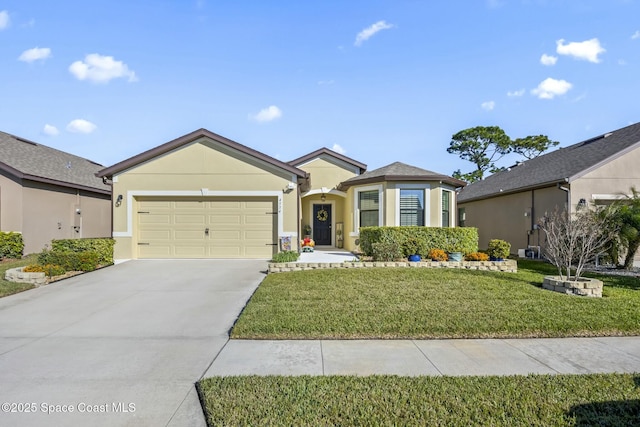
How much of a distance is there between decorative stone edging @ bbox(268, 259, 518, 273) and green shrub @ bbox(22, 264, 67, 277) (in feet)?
17.8

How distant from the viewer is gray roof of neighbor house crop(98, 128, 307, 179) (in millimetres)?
12594

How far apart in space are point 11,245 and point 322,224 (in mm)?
12302

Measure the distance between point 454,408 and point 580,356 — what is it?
7.85 ft

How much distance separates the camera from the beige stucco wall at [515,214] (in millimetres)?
13953

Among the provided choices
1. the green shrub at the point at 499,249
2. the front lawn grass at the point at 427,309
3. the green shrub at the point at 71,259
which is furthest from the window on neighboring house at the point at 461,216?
the green shrub at the point at 71,259

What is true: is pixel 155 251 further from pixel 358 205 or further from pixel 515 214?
pixel 515 214

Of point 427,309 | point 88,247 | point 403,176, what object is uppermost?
point 403,176

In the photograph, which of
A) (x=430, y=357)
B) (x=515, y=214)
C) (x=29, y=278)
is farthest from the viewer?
(x=515, y=214)

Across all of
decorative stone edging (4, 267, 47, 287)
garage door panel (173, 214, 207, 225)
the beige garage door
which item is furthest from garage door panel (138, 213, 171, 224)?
decorative stone edging (4, 267, 47, 287)

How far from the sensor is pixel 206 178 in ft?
42.0

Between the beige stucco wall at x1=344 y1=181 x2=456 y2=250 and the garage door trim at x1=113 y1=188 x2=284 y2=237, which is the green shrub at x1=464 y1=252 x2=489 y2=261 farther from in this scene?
the garage door trim at x1=113 y1=188 x2=284 y2=237

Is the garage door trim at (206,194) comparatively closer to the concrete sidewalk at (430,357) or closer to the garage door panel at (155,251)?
the garage door panel at (155,251)

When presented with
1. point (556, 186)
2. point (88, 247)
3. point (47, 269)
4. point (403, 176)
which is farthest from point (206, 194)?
point (556, 186)

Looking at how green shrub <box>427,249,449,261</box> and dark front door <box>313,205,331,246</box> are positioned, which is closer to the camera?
green shrub <box>427,249,449,261</box>
